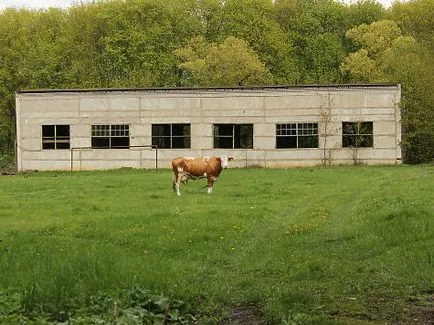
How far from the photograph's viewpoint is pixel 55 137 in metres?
40.1

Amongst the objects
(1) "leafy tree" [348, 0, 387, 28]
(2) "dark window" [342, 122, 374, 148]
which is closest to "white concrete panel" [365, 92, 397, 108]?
(2) "dark window" [342, 122, 374, 148]

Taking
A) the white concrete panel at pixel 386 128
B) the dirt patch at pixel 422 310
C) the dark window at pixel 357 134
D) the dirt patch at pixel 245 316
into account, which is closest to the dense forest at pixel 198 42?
the dark window at pixel 357 134

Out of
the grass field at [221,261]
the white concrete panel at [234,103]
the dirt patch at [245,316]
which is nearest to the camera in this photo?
the dirt patch at [245,316]

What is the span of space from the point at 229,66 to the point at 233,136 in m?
13.1

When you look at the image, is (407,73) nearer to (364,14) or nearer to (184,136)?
(184,136)

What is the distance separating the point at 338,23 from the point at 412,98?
2303cm

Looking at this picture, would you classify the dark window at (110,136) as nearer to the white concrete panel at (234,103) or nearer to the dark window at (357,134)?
the white concrete panel at (234,103)

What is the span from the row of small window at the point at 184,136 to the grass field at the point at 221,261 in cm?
2014

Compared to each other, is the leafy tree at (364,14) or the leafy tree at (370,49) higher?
the leafy tree at (364,14)

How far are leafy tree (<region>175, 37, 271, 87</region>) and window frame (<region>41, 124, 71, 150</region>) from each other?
49.2 ft

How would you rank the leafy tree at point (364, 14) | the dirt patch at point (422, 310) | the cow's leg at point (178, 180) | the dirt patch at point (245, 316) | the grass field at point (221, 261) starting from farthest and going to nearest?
the leafy tree at point (364, 14)
the cow's leg at point (178, 180)
the grass field at point (221, 261)
the dirt patch at point (245, 316)
the dirt patch at point (422, 310)

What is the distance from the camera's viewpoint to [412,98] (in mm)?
39125

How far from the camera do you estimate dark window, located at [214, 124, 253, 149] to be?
131ft

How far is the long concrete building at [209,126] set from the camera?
3834 cm
